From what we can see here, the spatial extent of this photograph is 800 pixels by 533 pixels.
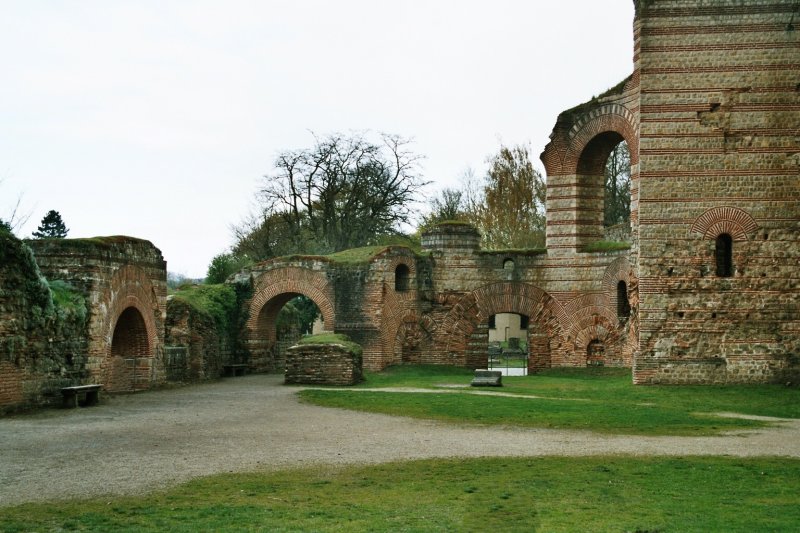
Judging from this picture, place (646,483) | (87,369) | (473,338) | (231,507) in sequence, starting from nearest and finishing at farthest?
(231,507) < (646,483) < (87,369) < (473,338)

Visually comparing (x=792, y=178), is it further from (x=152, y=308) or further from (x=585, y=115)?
(x=152, y=308)

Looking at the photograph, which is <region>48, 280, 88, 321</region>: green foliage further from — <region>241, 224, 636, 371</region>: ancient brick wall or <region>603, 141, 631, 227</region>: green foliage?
<region>603, 141, 631, 227</region>: green foliage

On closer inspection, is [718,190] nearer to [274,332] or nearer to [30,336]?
[274,332]

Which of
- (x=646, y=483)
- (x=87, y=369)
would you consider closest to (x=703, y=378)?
(x=646, y=483)

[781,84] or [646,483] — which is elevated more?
[781,84]

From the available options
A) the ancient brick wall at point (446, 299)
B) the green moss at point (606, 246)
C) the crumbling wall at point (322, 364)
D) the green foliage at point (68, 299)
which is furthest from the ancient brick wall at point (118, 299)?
the green moss at point (606, 246)

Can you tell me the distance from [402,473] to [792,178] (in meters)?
14.0

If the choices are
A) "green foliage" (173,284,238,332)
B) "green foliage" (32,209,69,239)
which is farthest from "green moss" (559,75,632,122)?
"green foliage" (32,209,69,239)

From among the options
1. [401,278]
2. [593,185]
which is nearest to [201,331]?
[401,278]

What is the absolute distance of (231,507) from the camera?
8312 millimetres

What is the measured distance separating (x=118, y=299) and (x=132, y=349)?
6.15ft

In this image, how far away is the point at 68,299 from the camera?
17.6m

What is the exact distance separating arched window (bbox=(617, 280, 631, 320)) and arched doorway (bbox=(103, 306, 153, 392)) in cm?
1257

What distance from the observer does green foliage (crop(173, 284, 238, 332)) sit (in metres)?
25.4
